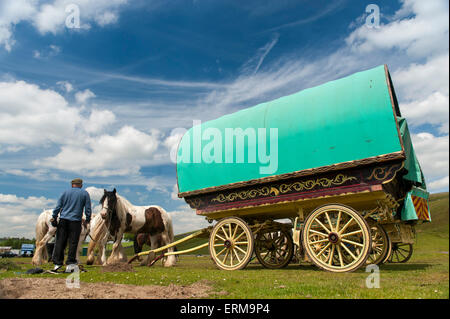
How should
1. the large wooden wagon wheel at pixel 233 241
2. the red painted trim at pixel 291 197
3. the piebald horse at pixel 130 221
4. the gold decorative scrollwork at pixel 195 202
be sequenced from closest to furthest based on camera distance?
the red painted trim at pixel 291 197 < the large wooden wagon wheel at pixel 233 241 < the gold decorative scrollwork at pixel 195 202 < the piebald horse at pixel 130 221

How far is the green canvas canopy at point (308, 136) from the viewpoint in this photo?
6625 mm

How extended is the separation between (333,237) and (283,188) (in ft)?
5.45

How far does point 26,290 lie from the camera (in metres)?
3.79

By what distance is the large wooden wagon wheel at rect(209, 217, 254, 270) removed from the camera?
26.7 ft

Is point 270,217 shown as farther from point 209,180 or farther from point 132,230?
point 132,230

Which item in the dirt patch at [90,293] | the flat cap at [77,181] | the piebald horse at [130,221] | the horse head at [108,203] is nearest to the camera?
the dirt patch at [90,293]

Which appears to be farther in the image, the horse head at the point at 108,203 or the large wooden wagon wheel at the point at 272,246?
the horse head at the point at 108,203

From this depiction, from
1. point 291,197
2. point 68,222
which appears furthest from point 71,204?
point 291,197

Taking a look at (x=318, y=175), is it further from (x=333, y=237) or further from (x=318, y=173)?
(x=333, y=237)

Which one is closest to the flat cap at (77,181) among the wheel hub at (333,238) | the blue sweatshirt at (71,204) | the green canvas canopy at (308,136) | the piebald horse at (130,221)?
the blue sweatshirt at (71,204)

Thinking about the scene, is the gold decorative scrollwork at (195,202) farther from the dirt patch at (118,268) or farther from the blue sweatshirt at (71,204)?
the blue sweatshirt at (71,204)

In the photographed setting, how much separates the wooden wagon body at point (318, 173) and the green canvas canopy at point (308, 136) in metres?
0.02

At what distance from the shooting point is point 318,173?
7.25m

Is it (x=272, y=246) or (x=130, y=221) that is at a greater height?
Answer: (x=130, y=221)
